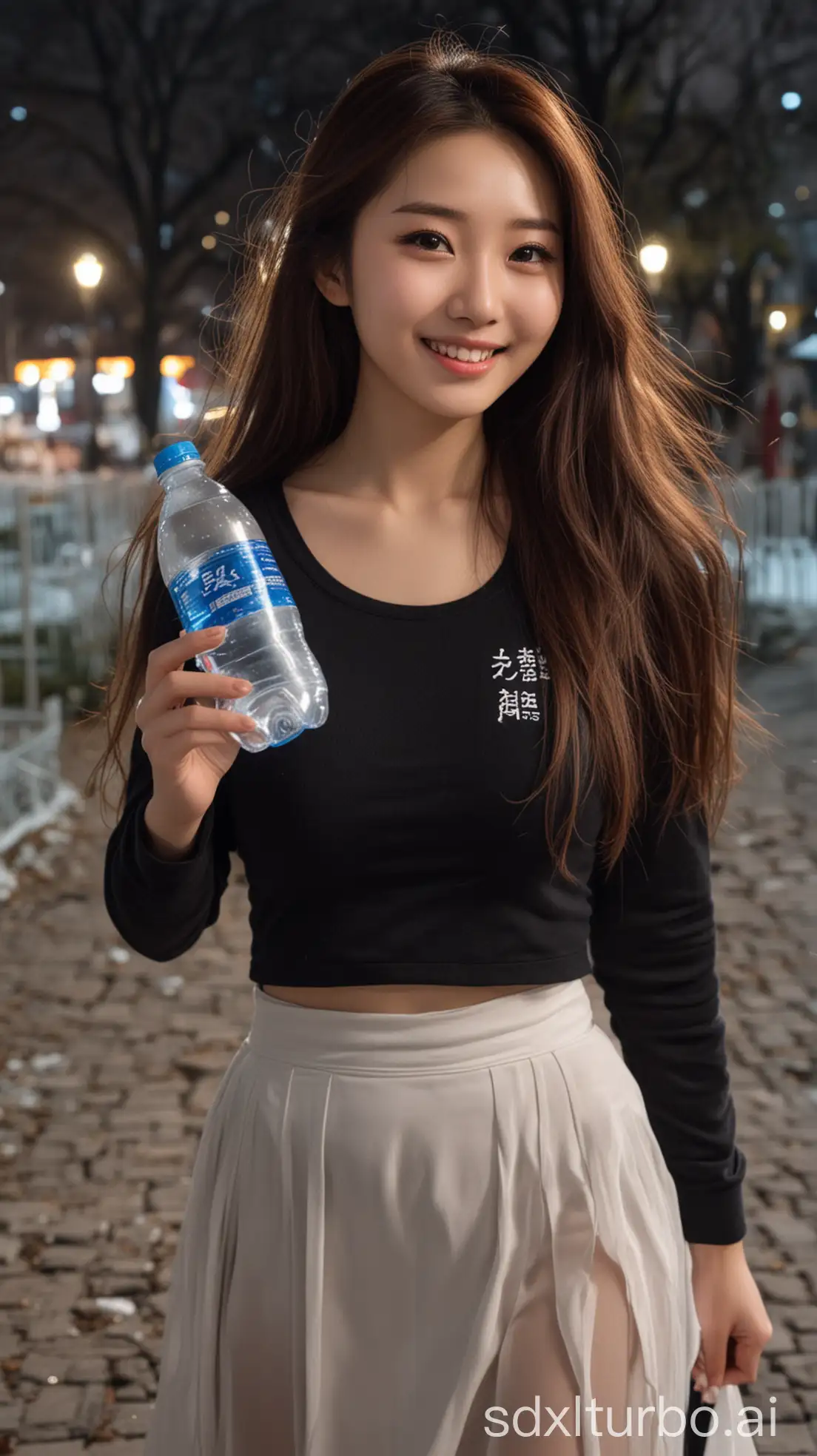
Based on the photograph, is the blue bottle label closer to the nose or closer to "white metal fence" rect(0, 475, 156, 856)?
the nose

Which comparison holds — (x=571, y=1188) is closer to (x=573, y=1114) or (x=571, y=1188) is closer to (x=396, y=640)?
(x=573, y=1114)

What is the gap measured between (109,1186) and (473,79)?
3013 mm

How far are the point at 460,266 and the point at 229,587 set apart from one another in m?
0.42

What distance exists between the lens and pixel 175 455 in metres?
1.47

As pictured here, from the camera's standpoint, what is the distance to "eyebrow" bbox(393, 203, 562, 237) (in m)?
1.54

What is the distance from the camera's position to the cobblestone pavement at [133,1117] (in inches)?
124

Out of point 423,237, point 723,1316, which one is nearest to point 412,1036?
point 723,1316

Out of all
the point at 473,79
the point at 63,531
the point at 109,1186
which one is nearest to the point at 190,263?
the point at 63,531

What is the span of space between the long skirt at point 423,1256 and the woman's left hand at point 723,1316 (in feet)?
0.50

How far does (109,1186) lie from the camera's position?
Answer: 3930mm

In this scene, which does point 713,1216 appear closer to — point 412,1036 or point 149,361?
point 412,1036

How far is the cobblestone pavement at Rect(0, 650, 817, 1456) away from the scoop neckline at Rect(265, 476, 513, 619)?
1.98 m

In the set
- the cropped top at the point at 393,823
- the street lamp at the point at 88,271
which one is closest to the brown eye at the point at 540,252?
the cropped top at the point at 393,823

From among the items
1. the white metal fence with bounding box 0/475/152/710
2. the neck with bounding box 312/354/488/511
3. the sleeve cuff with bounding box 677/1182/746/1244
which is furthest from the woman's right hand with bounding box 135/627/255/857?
the white metal fence with bounding box 0/475/152/710
